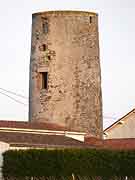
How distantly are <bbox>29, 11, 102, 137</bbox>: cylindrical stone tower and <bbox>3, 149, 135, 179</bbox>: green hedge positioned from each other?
1251cm

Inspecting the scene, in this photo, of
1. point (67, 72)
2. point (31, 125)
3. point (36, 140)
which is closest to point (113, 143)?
point (67, 72)

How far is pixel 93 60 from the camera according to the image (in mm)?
47812

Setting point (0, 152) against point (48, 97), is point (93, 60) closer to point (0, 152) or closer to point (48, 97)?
point (48, 97)

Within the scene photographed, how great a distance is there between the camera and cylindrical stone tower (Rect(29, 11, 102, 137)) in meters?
47.2

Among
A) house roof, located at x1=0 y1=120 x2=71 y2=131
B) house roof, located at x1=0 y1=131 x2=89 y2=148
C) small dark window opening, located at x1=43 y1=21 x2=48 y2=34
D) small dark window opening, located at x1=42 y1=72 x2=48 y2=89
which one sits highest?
small dark window opening, located at x1=43 y1=21 x2=48 y2=34

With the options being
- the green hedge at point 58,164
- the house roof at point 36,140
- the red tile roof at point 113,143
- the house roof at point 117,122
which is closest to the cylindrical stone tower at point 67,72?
the red tile roof at point 113,143

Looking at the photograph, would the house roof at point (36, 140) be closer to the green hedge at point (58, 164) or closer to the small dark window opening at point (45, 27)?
the green hedge at point (58, 164)

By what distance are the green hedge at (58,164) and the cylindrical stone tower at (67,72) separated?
12.5 meters

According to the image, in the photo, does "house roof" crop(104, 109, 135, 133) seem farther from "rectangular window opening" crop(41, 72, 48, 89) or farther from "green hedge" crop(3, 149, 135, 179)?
"green hedge" crop(3, 149, 135, 179)

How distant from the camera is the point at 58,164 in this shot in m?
34.3

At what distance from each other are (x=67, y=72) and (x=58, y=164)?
13728 millimetres

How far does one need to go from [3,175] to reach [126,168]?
17.6 feet

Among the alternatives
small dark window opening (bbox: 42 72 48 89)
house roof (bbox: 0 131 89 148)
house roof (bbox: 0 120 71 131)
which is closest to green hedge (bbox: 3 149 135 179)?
house roof (bbox: 0 131 89 148)

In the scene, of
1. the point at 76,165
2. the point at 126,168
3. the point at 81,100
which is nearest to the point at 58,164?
the point at 76,165
